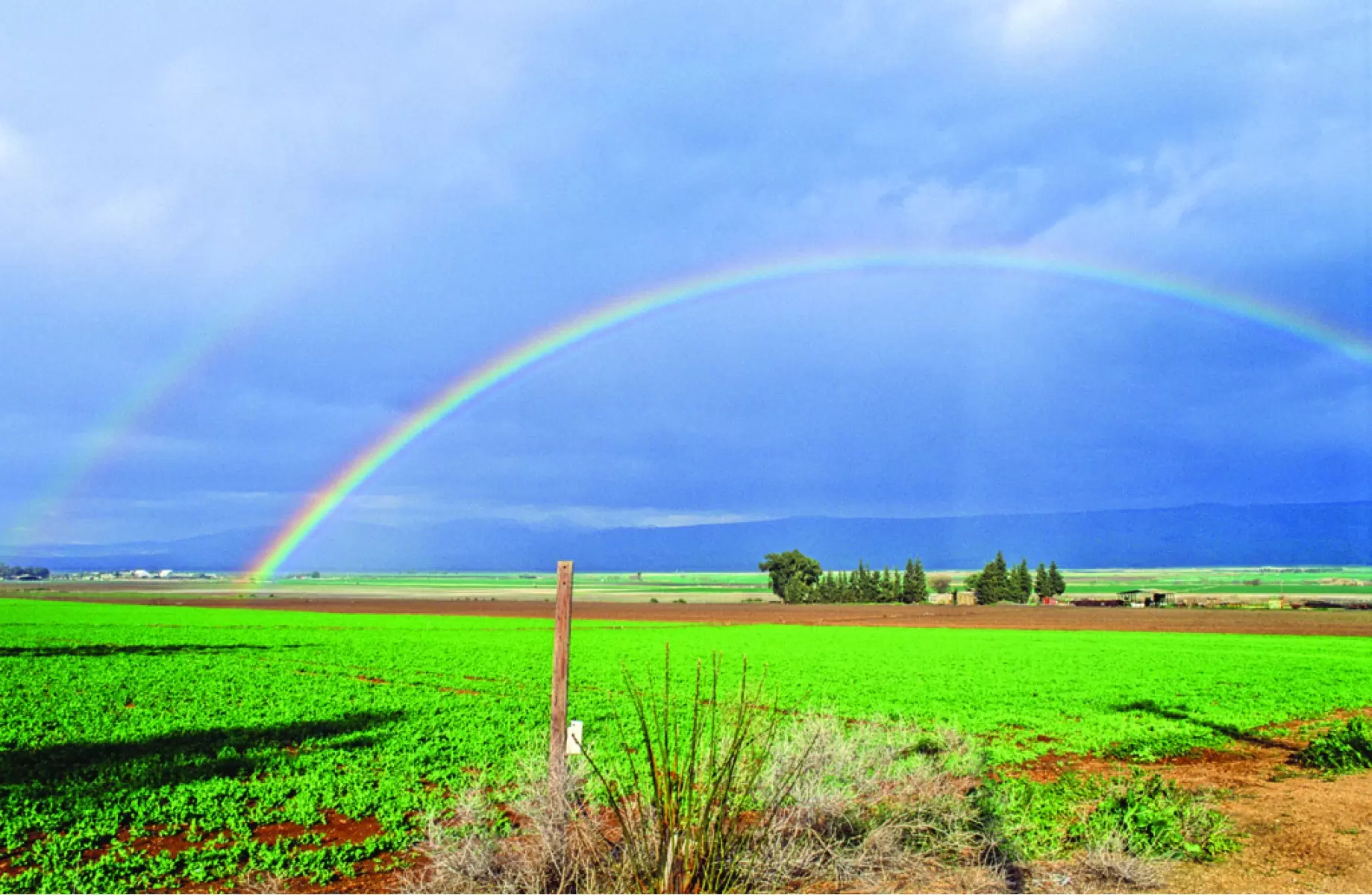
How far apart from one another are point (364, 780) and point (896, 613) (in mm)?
80597

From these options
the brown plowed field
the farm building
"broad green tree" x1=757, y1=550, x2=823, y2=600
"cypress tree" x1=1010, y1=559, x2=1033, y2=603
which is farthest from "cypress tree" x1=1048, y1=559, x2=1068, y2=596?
"broad green tree" x1=757, y1=550, x2=823, y2=600

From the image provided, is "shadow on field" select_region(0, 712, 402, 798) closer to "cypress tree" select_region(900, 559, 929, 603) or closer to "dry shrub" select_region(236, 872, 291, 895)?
"dry shrub" select_region(236, 872, 291, 895)

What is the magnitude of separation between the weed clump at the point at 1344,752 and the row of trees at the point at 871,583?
110 meters

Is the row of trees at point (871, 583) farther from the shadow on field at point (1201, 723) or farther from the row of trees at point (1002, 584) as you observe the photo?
the shadow on field at point (1201, 723)

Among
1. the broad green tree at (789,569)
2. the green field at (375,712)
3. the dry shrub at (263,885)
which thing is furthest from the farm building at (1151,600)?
the dry shrub at (263,885)

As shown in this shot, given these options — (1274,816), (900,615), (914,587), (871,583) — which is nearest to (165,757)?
(1274,816)

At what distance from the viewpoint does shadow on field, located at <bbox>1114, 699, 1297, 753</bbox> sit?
15.0 m

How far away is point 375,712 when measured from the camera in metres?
18.1

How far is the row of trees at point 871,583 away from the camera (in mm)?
123938

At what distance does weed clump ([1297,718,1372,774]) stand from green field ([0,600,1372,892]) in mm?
2210

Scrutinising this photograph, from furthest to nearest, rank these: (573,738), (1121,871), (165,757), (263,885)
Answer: (165,757), (573,738), (263,885), (1121,871)

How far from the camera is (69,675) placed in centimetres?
2464

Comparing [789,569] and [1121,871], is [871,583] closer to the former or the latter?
[789,569]

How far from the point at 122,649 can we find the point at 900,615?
64.7 meters
